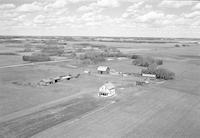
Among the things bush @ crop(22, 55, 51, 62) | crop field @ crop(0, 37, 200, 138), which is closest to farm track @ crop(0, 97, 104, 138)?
crop field @ crop(0, 37, 200, 138)

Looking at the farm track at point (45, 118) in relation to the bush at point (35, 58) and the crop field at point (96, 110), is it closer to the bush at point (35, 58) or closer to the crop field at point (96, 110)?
the crop field at point (96, 110)

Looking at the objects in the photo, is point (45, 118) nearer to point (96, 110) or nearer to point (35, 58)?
point (96, 110)

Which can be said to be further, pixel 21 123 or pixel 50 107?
pixel 50 107

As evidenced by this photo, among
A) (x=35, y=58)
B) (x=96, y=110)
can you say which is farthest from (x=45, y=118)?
(x=35, y=58)

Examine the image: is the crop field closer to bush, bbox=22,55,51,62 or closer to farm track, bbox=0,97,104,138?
farm track, bbox=0,97,104,138

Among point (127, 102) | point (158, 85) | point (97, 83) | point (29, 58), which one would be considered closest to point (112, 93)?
point (127, 102)

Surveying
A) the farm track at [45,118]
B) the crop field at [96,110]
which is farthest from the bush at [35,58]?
the farm track at [45,118]

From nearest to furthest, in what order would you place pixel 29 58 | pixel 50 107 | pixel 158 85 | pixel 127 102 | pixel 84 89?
1. pixel 50 107
2. pixel 127 102
3. pixel 84 89
4. pixel 158 85
5. pixel 29 58

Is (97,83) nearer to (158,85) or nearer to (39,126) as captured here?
(158,85)
